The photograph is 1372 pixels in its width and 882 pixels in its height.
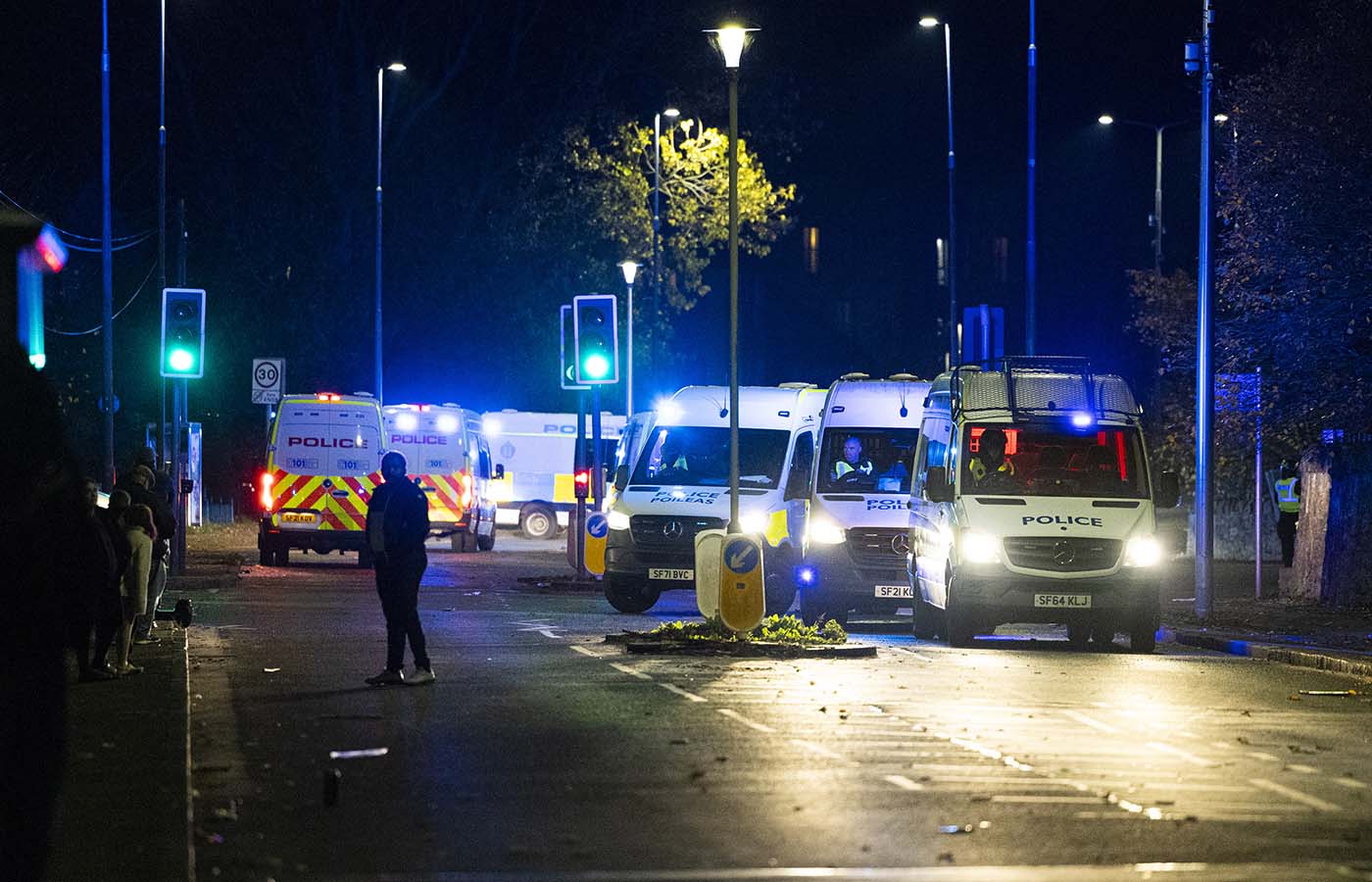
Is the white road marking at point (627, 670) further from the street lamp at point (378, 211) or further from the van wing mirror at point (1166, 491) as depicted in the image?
the street lamp at point (378, 211)

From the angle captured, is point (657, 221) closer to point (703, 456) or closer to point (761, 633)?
point (703, 456)

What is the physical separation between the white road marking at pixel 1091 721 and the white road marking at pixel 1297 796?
222 cm

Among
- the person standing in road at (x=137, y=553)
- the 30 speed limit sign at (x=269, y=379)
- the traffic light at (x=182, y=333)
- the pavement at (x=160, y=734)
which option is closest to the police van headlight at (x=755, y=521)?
the pavement at (x=160, y=734)

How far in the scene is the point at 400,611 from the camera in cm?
1700

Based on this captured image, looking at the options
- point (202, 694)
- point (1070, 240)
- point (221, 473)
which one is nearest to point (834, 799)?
point (202, 694)

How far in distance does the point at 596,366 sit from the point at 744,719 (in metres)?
14.7

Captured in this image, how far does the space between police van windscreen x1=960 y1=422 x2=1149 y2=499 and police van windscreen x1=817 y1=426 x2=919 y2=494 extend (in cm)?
228

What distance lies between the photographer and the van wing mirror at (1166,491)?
71.7 ft

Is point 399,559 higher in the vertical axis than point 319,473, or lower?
lower

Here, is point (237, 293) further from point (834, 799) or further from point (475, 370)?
point (834, 799)

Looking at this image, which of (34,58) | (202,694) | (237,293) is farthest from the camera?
(237,293)

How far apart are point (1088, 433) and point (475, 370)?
3051 centimetres

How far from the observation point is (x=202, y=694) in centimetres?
1609

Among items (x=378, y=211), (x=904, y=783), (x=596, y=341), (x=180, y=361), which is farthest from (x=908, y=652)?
(x=378, y=211)
